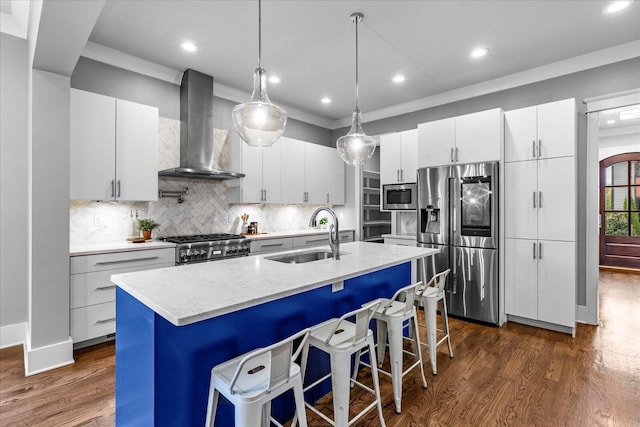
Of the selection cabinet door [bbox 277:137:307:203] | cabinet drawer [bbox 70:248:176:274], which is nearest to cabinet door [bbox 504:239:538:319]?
cabinet door [bbox 277:137:307:203]

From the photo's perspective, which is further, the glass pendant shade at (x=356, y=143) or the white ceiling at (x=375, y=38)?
the glass pendant shade at (x=356, y=143)

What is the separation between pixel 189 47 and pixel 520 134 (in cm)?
369

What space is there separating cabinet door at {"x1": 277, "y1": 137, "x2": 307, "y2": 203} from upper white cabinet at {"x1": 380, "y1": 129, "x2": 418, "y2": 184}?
127cm

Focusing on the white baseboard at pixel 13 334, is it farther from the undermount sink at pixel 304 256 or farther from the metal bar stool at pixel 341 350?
the metal bar stool at pixel 341 350

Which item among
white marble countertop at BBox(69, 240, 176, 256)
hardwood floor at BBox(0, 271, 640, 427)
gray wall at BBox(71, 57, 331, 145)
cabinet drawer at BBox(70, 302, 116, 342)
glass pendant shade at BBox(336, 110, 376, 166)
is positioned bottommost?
hardwood floor at BBox(0, 271, 640, 427)

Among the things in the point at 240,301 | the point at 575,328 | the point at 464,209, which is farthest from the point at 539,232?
the point at 240,301

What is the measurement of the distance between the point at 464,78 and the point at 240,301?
4.08 metres

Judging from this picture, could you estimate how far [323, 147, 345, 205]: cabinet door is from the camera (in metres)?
5.56

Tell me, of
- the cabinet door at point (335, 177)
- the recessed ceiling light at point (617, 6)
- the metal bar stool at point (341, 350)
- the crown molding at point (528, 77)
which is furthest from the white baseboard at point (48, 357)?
the recessed ceiling light at point (617, 6)

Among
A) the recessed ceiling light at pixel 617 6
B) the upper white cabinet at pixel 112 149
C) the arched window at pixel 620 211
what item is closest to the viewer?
the recessed ceiling light at pixel 617 6

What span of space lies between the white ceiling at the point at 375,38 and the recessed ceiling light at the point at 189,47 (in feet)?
0.18

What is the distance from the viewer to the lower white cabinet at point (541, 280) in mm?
3297

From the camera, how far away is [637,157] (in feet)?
20.0

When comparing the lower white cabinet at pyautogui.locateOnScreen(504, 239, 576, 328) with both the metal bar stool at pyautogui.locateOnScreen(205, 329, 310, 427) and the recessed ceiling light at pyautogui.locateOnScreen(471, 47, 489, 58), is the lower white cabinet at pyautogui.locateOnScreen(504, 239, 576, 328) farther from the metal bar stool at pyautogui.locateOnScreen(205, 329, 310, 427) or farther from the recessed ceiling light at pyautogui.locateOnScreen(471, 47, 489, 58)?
the metal bar stool at pyautogui.locateOnScreen(205, 329, 310, 427)
